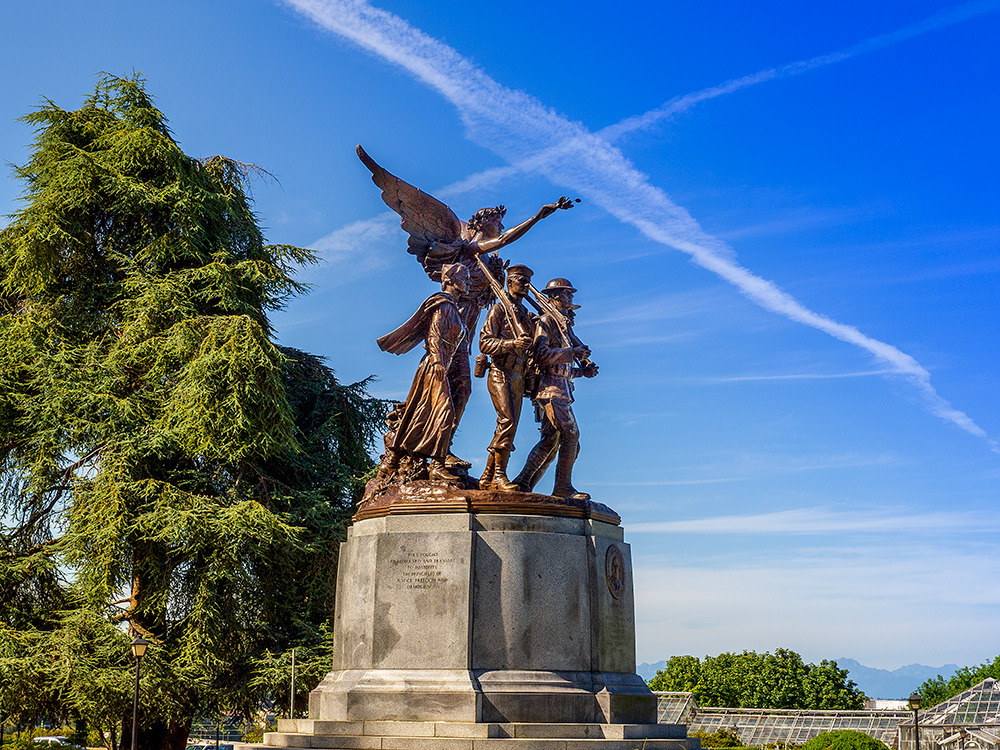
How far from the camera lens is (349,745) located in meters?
10.5

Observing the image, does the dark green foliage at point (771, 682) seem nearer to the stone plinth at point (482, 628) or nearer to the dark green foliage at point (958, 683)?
the dark green foliage at point (958, 683)

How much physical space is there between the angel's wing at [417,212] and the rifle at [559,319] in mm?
1605

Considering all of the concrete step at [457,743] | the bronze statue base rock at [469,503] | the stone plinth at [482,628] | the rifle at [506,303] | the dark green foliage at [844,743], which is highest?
the rifle at [506,303]

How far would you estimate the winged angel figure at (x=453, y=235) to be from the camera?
44.7 ft

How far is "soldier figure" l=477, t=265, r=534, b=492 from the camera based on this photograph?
12461 mm

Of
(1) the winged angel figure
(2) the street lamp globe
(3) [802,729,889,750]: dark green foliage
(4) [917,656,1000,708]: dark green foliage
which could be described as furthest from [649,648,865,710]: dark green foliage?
(1) the winged angel figure

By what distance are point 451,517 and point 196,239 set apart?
16057 millimetres

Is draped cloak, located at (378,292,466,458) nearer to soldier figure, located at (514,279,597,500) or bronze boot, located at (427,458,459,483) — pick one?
bronze boot, located at (427,458,459,483)

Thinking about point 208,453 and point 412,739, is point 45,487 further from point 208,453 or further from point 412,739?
point 412,739

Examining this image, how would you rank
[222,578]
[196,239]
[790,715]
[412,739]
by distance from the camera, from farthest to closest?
[790,715] < [196,239] < [222,578] < [412,739]

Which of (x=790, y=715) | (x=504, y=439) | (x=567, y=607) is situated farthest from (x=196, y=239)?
(x=790, y=715)

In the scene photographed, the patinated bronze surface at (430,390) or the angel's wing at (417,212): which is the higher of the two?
the angel's wing at (417,212)

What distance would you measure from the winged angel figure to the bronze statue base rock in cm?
229

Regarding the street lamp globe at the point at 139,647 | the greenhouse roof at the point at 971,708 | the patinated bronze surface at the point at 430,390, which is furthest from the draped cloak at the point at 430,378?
the greenhouse roof at the point at 971,708
